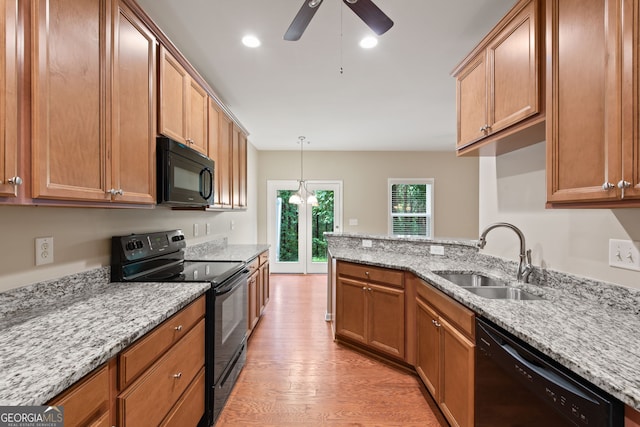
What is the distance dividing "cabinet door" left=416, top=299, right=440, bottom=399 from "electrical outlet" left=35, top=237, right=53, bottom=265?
2137mm

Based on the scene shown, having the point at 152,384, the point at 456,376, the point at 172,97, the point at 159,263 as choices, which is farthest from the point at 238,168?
the point at 456,376

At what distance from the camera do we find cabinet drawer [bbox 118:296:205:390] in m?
0.94

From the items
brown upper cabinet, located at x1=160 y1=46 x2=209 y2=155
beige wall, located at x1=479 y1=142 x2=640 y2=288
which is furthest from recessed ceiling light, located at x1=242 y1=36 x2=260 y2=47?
beige wall, located at x1=479 y1=142 x2=640 y2=288

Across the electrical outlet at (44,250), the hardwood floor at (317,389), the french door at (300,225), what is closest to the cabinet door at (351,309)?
the hardwood floor at (317,389)

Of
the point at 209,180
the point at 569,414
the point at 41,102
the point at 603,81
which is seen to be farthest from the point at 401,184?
the point at 41,102

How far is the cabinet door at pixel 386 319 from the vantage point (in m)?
2.15

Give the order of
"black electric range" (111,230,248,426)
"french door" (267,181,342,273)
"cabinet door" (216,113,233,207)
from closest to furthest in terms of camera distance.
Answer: "black electric range" (111,230,248,426), "cabinet door" (216,113,233,207), "french door" (267,181,342,273)

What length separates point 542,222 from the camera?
67.4 inches

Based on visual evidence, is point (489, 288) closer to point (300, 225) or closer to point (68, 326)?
point (68, 326)

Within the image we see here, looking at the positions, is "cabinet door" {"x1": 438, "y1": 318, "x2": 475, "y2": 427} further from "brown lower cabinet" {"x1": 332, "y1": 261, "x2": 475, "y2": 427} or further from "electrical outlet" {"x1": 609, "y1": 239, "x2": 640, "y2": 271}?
"electrical outlet" {"x1": 609, "y1": 239, "x2": 640, "y2": 271}

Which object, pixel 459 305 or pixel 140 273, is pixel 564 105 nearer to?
pixel 459 305

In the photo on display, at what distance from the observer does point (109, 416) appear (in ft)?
2.90

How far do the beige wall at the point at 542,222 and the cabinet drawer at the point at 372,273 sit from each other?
2.58 ft

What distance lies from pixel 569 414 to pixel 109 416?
1455 mm
